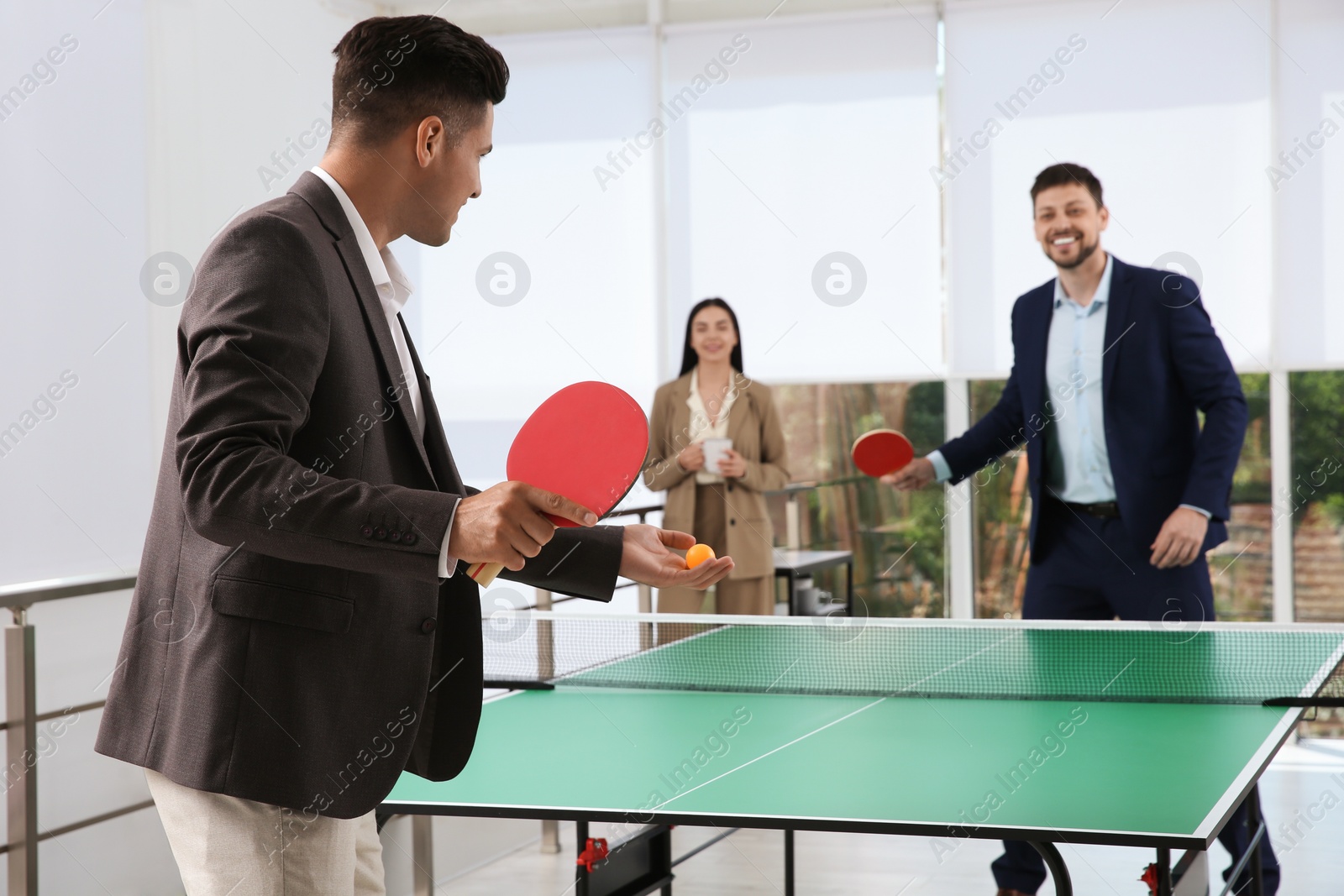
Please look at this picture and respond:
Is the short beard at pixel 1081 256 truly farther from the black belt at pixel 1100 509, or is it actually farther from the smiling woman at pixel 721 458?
the smiling woman at pixel 721 458

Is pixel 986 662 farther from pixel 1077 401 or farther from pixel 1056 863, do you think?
pixel 1056 863

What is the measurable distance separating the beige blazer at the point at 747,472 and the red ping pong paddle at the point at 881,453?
4.60ft

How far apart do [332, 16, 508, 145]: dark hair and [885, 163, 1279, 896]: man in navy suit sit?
2303mm

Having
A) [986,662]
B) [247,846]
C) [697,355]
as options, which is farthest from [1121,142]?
[247,846]

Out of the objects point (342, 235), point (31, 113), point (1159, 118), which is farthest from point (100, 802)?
point (1159, 118)

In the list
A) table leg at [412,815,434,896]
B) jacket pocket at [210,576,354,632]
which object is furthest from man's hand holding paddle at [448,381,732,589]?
table leg at [412,815,434,896]

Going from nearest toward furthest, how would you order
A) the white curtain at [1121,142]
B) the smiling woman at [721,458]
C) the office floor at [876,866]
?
1. the office floor at [876,866]
2. the smiling woman at [721,458]
3. the white curtain at [1121,142]

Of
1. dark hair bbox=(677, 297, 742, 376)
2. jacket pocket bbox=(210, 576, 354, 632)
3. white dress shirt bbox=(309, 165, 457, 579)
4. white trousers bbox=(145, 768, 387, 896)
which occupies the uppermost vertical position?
dark hair bbox=(677, 297, 742, 376)

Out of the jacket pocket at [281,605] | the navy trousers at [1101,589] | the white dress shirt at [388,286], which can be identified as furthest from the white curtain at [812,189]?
the jacket pocket at [281,605]

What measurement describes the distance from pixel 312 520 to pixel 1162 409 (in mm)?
2762

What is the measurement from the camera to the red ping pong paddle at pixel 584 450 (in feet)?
4.36

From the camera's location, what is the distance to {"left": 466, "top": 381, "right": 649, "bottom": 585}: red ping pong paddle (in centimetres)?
133

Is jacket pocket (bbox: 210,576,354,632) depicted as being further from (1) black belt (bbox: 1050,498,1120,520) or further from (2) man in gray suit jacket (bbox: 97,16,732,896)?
(1) black belt (bbox: 1050,498,1120,520)

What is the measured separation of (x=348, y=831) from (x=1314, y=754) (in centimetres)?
563
